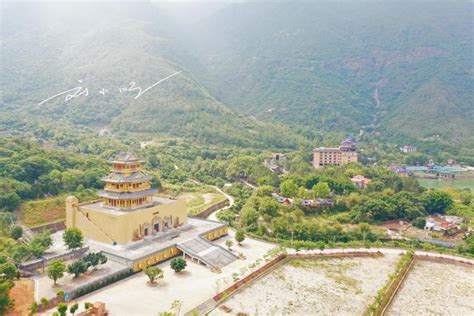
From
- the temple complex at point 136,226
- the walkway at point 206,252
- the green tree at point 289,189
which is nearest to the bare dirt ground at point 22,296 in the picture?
the temple complex at point 136,226

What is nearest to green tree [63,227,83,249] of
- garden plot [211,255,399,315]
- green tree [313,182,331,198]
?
garden plot [211,255,399,315]

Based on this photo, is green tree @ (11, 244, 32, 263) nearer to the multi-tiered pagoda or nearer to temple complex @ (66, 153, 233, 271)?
temple complex @ (66, 153, 233, 271)

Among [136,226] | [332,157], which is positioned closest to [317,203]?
[136,226]

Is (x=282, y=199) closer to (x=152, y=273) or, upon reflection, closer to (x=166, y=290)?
(x=152, y=273)

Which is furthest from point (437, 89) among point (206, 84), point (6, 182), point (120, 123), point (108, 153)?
point (6, 182)

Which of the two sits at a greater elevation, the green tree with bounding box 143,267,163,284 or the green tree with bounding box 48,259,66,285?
the green tree with bounding box 48,259,66,285

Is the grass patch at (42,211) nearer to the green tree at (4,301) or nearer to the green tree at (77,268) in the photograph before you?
the green tree at (77,268)
